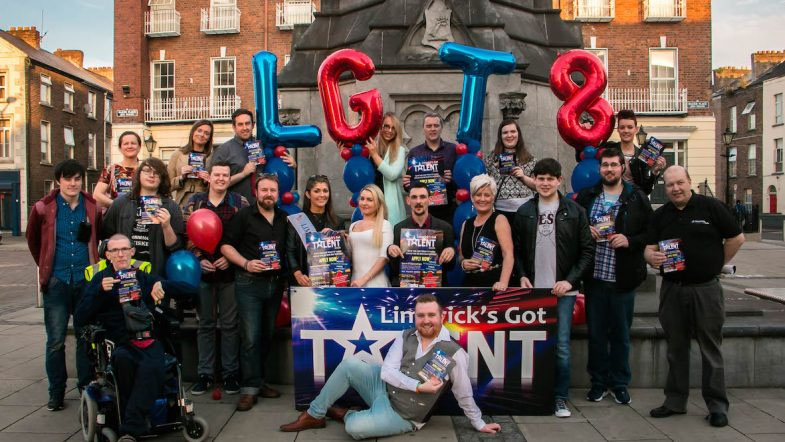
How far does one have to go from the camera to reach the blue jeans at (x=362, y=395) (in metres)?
4.58

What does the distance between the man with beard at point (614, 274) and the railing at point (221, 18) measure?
29312 millimetres

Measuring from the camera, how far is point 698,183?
100 ft

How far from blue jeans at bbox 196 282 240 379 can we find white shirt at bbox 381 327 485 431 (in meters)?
1.54

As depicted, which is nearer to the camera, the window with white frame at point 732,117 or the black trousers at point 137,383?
the black trousers at point 137,383

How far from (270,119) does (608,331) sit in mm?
4014

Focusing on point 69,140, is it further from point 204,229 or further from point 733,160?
point 733,160

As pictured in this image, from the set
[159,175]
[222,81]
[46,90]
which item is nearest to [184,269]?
[159,175]

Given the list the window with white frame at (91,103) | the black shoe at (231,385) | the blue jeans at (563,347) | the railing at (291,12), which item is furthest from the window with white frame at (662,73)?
the window with white frame at (91,103)

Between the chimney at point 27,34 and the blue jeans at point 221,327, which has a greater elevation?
the chimney at point 27,34

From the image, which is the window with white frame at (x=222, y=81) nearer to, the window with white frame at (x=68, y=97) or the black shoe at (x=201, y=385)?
the window with white frame at (x=68, y=97)

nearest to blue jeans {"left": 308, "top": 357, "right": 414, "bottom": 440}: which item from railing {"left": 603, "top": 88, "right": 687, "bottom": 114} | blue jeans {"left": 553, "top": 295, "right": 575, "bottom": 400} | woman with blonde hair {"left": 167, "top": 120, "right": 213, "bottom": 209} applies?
blue jeans {"left": 553, "top": 295, "right": 575, "bottom": 400}

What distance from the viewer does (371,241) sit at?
17.4 ft

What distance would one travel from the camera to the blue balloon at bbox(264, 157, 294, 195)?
6.71 metres

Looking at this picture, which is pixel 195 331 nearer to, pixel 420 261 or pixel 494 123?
pixel 420 261
